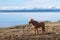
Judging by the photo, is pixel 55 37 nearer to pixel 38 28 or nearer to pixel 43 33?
pixel 43 33

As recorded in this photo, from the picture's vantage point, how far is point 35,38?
1078 centimetres

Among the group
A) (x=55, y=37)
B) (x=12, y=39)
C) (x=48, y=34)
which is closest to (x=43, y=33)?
(x=48, y=34)

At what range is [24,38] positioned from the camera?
10.8 metres

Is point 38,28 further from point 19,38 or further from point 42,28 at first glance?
point 19,38

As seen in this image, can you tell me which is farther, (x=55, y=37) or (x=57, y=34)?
(x=57, y=34)

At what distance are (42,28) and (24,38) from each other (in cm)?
193

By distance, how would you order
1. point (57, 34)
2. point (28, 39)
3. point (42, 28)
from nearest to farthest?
point (28, 39), point (57, 34), point (42, 28)

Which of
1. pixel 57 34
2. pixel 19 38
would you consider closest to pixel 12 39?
pixel 19 38

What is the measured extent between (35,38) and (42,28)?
5.84 feet

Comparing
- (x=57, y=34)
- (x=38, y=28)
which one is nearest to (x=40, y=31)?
(x=38, y=28)

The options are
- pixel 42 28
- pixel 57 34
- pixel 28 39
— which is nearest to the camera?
pixel 28 39

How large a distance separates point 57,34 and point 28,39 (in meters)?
1.72

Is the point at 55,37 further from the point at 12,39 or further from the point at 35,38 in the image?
the point at 12,39

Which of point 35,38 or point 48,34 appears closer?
point 35,38
